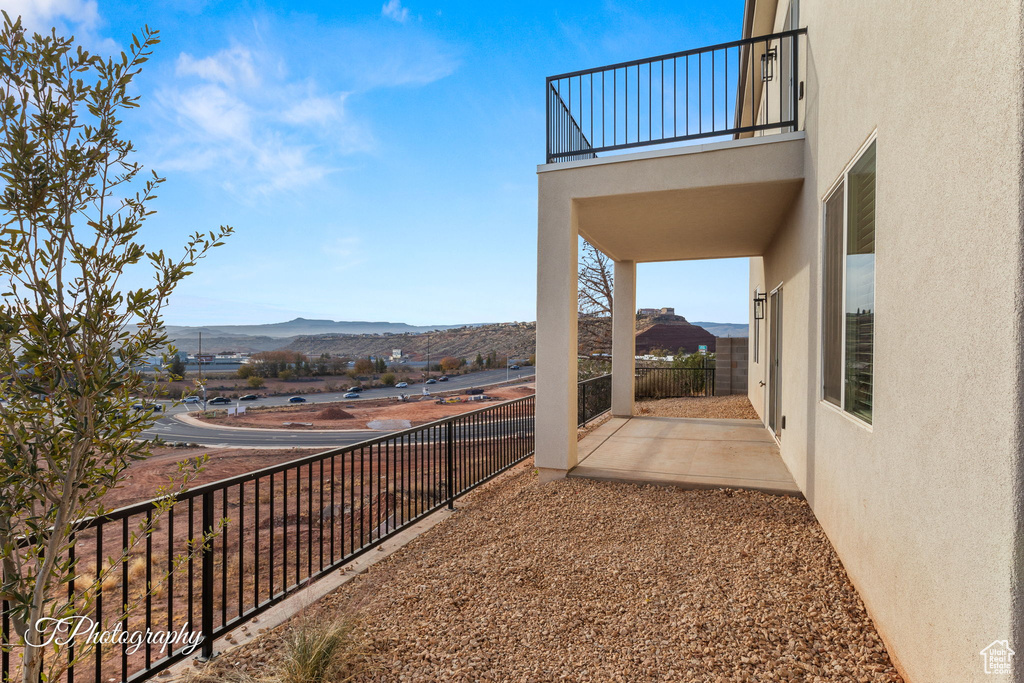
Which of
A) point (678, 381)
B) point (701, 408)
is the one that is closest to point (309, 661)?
point (701, 408)

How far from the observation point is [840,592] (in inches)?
117

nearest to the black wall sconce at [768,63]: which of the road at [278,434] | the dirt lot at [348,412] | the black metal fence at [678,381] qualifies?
the black metal fence at [678,381]

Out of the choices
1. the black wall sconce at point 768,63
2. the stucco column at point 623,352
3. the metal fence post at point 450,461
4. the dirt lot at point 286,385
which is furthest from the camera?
the dirt lot at point 286,385

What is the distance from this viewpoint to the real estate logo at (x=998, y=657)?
1444mm

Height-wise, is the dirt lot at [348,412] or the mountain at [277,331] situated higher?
the mountain at [277,331]

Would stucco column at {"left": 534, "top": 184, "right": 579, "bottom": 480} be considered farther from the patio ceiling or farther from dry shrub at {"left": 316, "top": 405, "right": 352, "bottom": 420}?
dry shrub at {"left": 316, "top": 405, "right": 352, "bottom": 420}

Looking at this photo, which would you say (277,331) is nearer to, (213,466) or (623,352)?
(213,466)

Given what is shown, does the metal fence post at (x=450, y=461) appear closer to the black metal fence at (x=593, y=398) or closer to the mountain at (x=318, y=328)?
the black metal fence at (x=593, y=398)

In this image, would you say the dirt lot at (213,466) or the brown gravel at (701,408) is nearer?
the brown gravel at (701,408)

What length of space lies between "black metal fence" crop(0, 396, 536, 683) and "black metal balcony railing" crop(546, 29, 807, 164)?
334cm

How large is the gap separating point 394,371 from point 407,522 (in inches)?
2607

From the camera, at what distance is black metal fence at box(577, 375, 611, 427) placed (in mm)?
8633

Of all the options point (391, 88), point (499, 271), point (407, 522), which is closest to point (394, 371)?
point (499, 271)

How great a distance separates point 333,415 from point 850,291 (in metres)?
47.9
